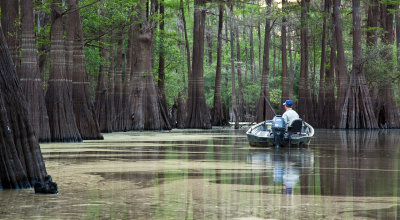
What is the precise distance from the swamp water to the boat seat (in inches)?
132

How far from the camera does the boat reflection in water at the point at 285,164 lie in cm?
858

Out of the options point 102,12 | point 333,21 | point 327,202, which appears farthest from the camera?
point 333,21

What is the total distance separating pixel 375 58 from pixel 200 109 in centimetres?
962

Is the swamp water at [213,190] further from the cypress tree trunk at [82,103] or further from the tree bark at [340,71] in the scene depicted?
the tree bark at [340,71]

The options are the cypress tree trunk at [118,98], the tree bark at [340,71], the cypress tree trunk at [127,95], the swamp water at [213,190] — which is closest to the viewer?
the swamp water at [213,190]

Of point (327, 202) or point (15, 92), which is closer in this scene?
point (327, 202)

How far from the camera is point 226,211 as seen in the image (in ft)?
19.7

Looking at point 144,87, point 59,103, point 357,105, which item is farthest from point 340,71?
point 59,103

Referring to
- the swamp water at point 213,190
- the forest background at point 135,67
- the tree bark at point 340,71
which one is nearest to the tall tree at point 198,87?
the forest background at point 135,67

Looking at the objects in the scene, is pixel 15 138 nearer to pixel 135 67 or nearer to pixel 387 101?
pixel 135 67

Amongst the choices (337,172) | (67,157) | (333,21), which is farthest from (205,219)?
(333,21)

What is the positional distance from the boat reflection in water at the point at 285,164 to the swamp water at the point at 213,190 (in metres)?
0.01

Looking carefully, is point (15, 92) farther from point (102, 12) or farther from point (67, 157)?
point (102, 12)

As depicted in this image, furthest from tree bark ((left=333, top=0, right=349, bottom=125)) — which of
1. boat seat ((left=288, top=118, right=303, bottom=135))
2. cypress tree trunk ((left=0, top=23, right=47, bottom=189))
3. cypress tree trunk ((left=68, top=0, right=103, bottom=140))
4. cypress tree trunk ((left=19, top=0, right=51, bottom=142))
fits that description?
cypress tree trunk ((left=0, top=23, right=47, bottom=189))
